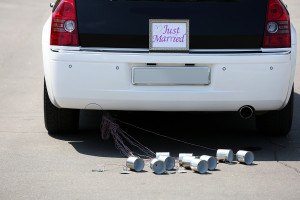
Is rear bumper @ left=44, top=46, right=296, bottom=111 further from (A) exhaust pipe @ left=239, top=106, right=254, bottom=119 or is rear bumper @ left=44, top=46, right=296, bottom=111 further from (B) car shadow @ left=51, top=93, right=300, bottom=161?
(B) car shadow @ left=51, top=93, right=300, bottom=161

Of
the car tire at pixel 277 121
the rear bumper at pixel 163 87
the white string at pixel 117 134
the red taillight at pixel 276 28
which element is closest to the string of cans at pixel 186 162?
the rear bumper at pixel 163 87

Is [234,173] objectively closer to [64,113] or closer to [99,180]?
[99,180]

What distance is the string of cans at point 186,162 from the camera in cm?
798

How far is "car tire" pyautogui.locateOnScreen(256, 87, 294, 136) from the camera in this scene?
9336mm

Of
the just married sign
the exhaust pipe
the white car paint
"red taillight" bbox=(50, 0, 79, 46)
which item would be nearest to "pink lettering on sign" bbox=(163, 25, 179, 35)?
the just married sign

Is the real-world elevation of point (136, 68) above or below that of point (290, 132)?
above

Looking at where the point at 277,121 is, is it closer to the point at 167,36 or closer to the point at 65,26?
the point at 167,36

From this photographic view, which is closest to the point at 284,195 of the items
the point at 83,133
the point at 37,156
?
the point at 37,156

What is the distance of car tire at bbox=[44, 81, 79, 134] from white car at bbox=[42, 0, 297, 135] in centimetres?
50

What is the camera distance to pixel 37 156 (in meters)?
8.64

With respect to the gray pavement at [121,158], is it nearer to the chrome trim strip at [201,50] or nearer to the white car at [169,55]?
the white car at [169,55]

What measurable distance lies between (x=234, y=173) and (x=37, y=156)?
61.9 inches

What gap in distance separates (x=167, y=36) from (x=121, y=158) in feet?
3.23

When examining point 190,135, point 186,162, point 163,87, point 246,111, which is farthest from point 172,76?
point 190,135
